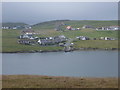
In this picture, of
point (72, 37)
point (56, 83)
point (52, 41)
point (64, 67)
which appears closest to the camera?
point (56, 83)

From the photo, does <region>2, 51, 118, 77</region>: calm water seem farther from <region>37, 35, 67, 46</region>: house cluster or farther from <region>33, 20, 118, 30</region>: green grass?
<region>33, 20, 118, 30</region>: green grass

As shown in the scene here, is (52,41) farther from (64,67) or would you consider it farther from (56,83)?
(56,83)

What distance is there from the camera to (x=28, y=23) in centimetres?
8681

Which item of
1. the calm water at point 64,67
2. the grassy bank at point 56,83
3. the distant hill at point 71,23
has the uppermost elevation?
the distant hill at point 71,23

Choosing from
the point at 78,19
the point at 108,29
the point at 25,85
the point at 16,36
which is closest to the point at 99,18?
the point at 78,19

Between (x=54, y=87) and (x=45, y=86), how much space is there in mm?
341

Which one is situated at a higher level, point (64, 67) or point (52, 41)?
point (52, 41)

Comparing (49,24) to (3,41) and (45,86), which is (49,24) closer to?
(3,41)

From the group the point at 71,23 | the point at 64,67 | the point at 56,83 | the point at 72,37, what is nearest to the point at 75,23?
the point at 71,23

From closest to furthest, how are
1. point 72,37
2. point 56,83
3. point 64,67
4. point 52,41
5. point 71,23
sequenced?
point 56,83 → point 64,67 → point 52,41 → point 72,37 → point 71,23

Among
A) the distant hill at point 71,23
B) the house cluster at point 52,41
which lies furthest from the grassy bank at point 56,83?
the distant hill at point 71,23

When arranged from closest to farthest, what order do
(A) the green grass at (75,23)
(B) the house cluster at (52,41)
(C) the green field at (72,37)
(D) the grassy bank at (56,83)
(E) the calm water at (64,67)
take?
(D) the grassy bank at (56,83), (E) the calm water at (64,67), (C) the green field at (72,37), (B) the house cluster at (52,41), (A) the green grass at (75,23)

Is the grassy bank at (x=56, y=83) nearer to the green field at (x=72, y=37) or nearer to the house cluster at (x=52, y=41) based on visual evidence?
the green field at (x=72, y=37)

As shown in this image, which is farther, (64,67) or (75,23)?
(75,23)
